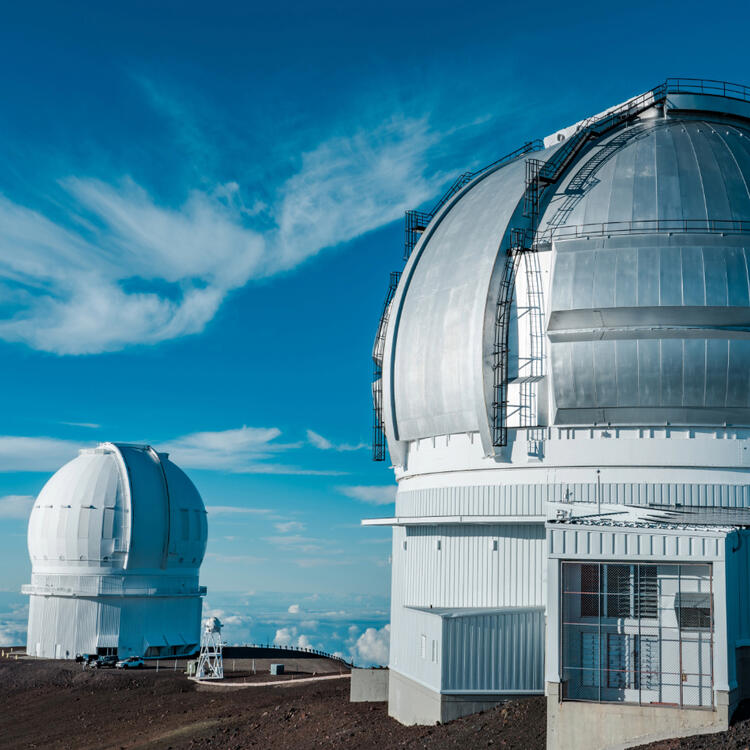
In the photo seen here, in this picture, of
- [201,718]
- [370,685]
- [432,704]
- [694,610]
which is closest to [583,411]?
[694,610]

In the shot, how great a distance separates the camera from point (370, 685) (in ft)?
90.4

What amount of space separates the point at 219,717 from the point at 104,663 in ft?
45.0

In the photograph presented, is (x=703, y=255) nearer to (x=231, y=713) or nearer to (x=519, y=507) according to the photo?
(x=519, y=507)

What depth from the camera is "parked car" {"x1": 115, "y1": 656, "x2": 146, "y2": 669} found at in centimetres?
3962

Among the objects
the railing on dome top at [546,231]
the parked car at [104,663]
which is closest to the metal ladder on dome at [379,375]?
the railing on dome top at [546,231]

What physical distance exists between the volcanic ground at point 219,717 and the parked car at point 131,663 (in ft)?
3.82

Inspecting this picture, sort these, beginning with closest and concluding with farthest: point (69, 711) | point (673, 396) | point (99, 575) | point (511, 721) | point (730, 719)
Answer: point (730, 719) < point (511, 721) < point (673, 396) < point (69, 711) < point (99, 575)

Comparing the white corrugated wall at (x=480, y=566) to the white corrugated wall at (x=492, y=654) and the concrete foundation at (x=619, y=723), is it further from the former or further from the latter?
the concrete foundation at (x=619, y=723)

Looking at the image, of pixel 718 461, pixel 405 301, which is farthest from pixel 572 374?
pixel 405 301

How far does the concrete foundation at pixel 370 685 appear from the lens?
2747cm

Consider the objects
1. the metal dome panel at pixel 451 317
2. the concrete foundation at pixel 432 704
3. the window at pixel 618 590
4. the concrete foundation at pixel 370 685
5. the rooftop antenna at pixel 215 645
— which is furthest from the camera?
the rooftop antenna at pixel 215 645

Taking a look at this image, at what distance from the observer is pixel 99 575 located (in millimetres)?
43000

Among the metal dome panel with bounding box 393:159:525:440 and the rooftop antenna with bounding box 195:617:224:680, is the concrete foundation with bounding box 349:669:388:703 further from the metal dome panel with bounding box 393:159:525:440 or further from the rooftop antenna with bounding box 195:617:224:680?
the rooftop antenna with bounding box 195:617:224:680

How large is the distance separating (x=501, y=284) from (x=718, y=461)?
670cm
